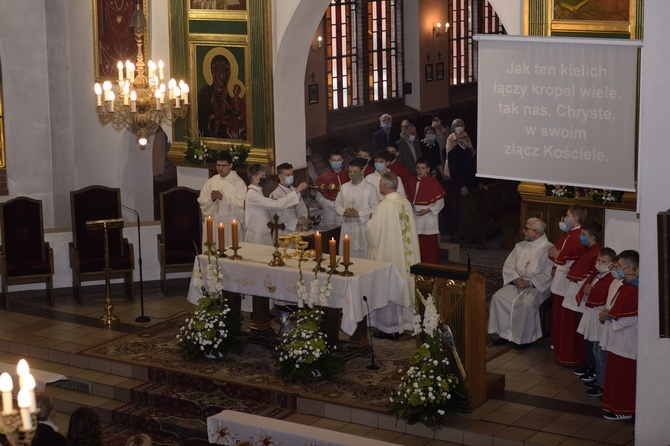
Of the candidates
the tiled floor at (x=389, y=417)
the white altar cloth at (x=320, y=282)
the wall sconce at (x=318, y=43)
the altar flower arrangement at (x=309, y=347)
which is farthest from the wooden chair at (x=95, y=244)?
the wall sconce at (x=318, y=43)

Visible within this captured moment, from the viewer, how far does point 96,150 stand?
16.4m

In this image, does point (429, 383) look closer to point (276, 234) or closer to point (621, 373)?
point (621, 373)

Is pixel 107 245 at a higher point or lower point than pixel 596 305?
higher

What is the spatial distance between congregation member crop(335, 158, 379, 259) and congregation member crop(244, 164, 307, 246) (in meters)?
0.67

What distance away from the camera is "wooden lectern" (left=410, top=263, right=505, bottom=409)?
10.4 m

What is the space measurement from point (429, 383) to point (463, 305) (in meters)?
0.73

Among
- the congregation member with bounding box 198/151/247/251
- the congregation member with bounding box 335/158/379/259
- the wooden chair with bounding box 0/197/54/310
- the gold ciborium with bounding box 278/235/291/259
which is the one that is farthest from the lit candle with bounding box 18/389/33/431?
the wooden chair with bounding box 0/197/54/310

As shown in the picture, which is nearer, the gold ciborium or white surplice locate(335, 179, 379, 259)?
the gold ciborium

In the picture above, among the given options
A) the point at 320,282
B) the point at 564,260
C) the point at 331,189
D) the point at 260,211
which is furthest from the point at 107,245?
the point at 564,260

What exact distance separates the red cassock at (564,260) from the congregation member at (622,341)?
1333mm

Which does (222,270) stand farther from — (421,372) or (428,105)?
(428,105)

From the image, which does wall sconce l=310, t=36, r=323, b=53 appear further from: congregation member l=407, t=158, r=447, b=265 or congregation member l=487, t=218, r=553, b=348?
congregation member l=487, t=218, r=553, b=348

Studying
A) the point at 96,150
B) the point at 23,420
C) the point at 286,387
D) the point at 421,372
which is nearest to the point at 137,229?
the point at 96,150

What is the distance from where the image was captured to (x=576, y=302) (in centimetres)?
1141
